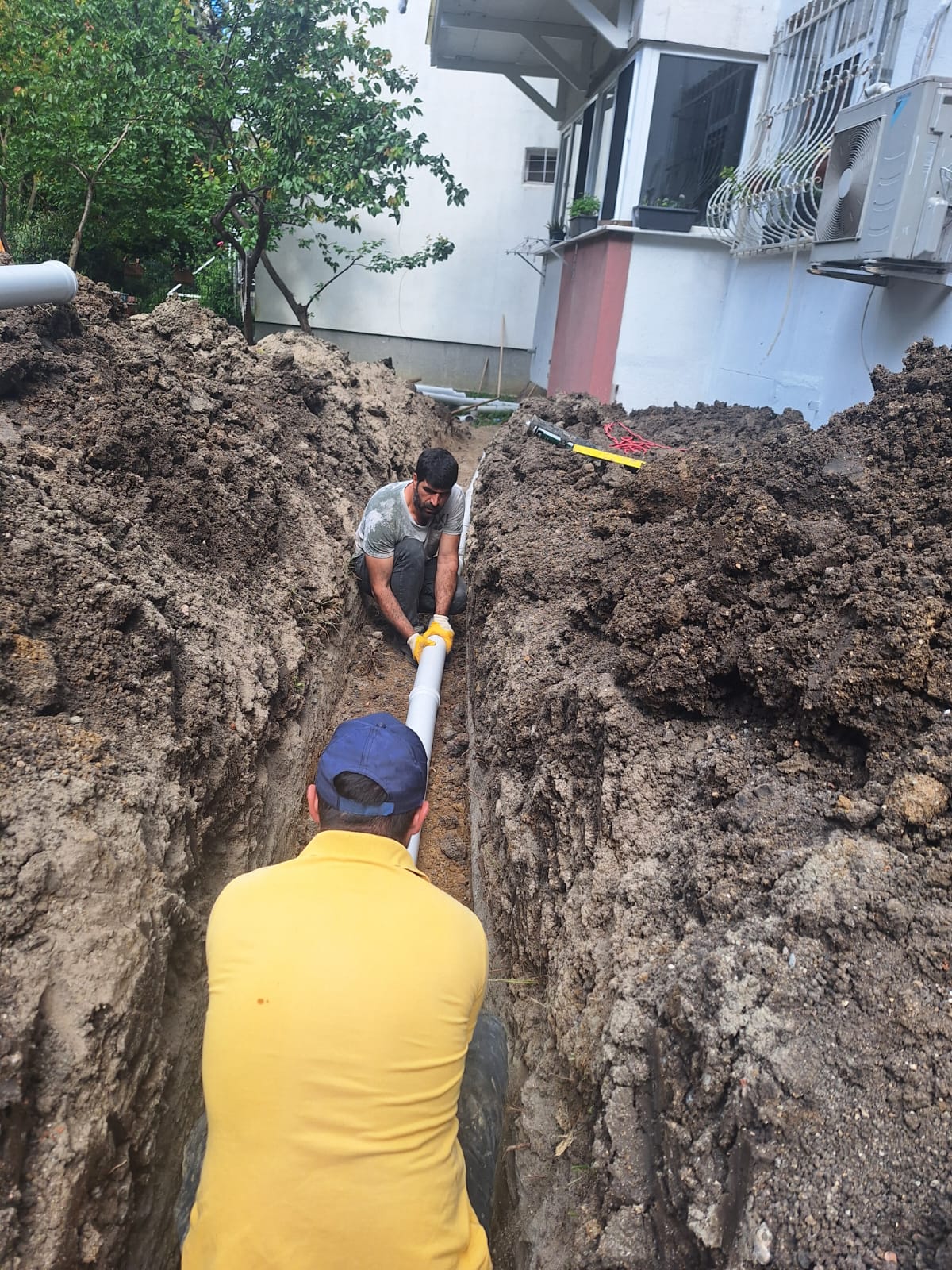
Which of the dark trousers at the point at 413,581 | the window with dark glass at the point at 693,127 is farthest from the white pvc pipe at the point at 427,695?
the window with dark glass at the point at 693,127

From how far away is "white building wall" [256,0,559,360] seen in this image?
1402 centimetres

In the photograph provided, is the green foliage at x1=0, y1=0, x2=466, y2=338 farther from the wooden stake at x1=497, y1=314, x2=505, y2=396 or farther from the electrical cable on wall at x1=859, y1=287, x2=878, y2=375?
the electrical cable on wall at x1=859, y1=287, x2=878, y2=375

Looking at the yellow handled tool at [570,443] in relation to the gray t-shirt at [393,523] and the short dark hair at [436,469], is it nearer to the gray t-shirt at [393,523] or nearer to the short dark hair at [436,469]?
the gray t-shirt at [393,523]

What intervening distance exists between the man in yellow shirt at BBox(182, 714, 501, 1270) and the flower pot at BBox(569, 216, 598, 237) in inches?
348

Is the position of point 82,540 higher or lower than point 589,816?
higher

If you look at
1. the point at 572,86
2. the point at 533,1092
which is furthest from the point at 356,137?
the point at 533,1092

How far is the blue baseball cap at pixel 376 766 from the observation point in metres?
1.83

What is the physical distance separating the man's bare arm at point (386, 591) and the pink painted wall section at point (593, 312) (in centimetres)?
502

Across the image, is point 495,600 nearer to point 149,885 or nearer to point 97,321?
point 149,885

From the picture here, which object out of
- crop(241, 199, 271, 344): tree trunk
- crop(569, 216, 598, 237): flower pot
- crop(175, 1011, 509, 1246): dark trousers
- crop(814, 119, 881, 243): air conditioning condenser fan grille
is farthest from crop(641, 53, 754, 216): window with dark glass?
crop(175, 1011, 509, 1246): dark trousers

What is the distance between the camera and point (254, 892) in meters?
1.70

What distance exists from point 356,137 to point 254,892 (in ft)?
31.4

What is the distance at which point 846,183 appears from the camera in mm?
5039

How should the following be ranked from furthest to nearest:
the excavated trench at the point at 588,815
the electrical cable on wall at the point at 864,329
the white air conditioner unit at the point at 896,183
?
the electrical cable on wall at the point at 864,329 < the white air conditioner unit at the point at 896,183 < the excavated trench at the point at 588,815
